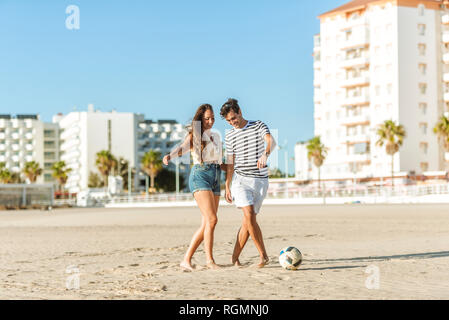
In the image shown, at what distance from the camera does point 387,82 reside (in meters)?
74.4

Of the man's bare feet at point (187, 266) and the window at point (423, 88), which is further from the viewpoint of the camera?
the window at point (423, 88)

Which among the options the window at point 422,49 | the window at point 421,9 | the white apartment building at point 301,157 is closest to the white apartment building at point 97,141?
the white apartment building at point 301,157

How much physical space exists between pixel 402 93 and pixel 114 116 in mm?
68458

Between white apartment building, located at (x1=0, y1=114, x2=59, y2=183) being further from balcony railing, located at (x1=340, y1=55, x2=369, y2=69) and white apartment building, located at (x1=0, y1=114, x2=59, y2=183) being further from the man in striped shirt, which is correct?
the man in striped shirt

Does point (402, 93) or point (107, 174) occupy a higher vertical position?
point (402, 93)

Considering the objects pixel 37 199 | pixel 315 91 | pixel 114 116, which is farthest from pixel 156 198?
pixel 114 116

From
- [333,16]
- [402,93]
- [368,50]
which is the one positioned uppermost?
[333,16]

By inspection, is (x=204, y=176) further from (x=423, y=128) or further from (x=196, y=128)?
(x=423, y=128)

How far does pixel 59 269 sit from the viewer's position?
8500 mm

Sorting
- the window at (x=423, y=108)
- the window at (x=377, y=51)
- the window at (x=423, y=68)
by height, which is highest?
the window at (x=377, y=51)

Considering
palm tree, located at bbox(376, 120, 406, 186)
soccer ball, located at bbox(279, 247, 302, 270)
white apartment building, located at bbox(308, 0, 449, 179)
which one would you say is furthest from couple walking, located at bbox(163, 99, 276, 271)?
white apartment building, located at bbox(308, 0, 449, 179)

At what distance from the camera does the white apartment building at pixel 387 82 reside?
7362 centimetres

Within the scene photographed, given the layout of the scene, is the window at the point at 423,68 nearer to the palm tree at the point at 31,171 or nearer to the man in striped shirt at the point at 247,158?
the palm tree at the point at 31,171
